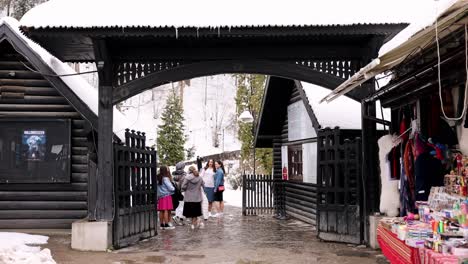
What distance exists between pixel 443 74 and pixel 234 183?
29.9m

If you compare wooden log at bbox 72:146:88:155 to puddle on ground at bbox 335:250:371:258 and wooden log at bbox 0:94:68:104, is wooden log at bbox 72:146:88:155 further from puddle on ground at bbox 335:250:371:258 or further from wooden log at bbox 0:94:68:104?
puddle on ground at bbox 335:250:371:258

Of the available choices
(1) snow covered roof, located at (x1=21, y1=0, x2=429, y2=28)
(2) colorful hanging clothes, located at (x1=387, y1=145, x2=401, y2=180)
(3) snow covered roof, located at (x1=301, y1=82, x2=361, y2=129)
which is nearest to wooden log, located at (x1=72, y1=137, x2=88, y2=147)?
(1) snow covered roof, located at (x1=21, y1=0, x2=429, y2=28)

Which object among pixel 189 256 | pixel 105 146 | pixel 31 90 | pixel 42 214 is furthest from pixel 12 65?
pixel 189 256

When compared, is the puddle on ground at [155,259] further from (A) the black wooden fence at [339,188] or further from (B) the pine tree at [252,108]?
(B) the pine tree at [252,108]

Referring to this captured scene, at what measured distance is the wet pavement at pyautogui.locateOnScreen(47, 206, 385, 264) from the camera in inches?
383

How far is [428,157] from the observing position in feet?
23.0

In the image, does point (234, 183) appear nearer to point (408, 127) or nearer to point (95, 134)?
point (95, 134)

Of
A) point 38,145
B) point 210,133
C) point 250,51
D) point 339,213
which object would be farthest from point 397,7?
point 210,133

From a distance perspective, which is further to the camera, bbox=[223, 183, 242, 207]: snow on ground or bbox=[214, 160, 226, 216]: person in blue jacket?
bbox=[223, 183, 242, 207]: snow on ground

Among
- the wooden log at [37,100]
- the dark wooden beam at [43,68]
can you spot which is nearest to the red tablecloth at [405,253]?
the dark wooden beam at [43,68]

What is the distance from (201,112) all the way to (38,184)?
65.1m

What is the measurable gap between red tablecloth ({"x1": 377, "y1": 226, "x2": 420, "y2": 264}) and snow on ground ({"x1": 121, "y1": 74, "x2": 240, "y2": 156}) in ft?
173

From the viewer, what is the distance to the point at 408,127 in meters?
8.00

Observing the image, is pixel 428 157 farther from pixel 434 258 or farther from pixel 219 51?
pixel 219 51
